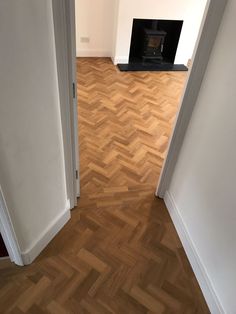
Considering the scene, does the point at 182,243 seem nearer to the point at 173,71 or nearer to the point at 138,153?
the point at 138,153

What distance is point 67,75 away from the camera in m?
1.38

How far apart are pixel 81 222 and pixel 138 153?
3.19ft

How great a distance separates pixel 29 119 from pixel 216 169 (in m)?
1.03

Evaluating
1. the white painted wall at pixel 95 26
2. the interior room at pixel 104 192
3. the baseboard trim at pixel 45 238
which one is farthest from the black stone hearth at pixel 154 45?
the baseboard trim at pixel 45 238

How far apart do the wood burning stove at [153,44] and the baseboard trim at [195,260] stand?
2.85m

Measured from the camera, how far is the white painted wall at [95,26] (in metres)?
3.78

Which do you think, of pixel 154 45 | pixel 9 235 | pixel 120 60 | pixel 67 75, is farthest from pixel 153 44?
pixel 9 235

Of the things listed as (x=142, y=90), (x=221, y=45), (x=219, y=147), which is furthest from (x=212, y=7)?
(x=142, y=90)

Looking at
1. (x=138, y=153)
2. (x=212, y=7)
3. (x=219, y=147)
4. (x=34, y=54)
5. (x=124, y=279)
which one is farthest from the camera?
(x=138, y=153)

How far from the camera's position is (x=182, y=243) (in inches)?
74.7

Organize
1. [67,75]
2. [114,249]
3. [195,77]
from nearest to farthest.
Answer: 1. [67,75]
2. [195,77]
3. [114,249]

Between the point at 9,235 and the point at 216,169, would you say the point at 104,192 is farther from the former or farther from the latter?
the point at 216,169

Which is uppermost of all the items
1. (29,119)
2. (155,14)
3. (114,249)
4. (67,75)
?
(155,14)

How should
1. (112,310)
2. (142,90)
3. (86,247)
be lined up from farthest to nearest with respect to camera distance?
(142,90) → (86,247) → (112,310)
